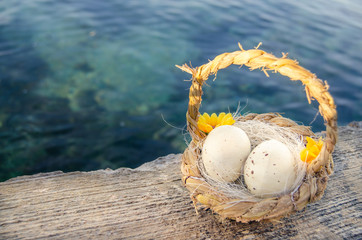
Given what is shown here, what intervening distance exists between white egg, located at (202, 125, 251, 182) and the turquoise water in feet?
2.93

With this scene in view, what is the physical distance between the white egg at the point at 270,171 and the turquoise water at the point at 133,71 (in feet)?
3.52

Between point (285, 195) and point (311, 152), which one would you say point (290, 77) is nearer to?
point (311, 152)

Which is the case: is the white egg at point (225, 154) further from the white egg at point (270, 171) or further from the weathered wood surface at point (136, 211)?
the weathered wood surface at point (136, 211)

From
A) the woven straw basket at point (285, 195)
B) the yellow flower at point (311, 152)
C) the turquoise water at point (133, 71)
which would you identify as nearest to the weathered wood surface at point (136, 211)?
the woven straw basket at point (285, 195)

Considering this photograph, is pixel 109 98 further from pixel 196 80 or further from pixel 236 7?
pixel 236 7

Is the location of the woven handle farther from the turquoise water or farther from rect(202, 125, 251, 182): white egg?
the turquoise water

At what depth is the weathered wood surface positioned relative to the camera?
69.7 inches

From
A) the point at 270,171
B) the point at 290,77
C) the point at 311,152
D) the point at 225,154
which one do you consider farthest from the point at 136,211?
the point at 290,77

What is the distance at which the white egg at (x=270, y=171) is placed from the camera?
1.66 meters

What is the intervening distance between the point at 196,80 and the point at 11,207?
1.40 meters

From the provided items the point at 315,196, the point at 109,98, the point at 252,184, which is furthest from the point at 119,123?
the point at 315,196

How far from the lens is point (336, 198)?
203 centimetres

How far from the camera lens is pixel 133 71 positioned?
4852 millimetres

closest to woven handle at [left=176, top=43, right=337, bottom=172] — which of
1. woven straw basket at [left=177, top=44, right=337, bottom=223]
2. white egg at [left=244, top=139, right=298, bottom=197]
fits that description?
woven straw basket at [left=177, top=44, right=337, bottom=223]
